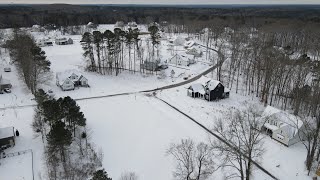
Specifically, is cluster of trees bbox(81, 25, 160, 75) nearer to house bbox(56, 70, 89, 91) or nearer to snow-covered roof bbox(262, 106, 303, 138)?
house bbox(56, 70, 89, 91)

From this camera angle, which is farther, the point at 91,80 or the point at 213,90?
the point at 91,80

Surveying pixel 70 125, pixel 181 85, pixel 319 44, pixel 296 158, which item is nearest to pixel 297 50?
pixel 319 44

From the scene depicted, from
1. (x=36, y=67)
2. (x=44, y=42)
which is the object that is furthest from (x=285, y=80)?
(x=44, y=42)

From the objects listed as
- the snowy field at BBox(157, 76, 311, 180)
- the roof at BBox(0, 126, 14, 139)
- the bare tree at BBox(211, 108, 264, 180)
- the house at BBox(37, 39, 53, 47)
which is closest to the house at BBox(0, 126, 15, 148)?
the roof at BBox(0, 126, 14, 139)

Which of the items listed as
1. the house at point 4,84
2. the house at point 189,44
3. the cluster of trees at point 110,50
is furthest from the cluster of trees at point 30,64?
the house at point 189,44

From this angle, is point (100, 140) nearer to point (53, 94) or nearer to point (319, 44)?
point (53, 94)

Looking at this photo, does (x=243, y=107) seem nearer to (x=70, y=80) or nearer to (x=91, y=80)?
(x=91, y=80)

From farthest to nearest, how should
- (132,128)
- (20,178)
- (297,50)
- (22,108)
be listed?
(297,50) < (22,108) < (132,128) < (20,178)

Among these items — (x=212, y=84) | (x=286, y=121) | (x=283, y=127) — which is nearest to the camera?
(x=283, y=127)
